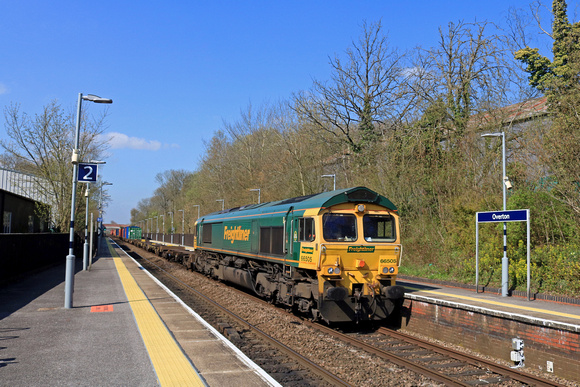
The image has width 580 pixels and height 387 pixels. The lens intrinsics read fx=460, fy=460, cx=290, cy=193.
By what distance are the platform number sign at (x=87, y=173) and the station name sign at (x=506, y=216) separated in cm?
1196

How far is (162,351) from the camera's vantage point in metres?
8.01

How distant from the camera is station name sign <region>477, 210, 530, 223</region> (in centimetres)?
1319

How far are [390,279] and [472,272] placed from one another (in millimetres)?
8424

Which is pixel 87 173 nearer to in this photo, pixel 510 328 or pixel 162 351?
pixel 162 351

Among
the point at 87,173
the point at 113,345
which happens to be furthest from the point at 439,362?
the point at 87,173

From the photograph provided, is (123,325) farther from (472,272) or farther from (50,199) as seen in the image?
(50,199)

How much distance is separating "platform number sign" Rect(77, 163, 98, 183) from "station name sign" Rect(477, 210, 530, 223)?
1196 cm

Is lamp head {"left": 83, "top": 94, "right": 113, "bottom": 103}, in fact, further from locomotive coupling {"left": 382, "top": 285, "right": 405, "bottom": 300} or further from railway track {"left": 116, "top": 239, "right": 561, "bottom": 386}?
locomotive coupling {"left": 382, "top": 285, "right": 405, "bottom": 300}

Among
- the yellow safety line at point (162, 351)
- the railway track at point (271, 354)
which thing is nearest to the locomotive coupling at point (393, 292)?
the railway track at point (271, 354)

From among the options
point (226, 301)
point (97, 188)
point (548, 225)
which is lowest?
point (226, 301)

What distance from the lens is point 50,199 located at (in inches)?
1367

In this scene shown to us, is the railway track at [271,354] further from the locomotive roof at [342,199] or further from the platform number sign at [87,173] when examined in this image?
the platform number sign at [87,173]

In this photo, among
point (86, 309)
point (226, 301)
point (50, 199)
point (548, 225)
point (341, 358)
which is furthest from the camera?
point (50, 199)

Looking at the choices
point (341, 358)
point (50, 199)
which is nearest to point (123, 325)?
point (341, 358)
